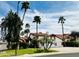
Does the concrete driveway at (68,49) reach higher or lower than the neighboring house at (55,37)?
lower

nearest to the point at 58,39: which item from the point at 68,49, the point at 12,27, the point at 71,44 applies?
the point at 71,44

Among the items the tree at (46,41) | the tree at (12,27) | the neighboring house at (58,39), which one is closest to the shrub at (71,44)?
the neighboring house at (58,39)

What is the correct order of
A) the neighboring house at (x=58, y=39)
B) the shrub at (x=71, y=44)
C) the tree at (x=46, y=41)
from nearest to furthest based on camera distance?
1. the neighboring house at (x=58, y=39)
2. the shrub at (x=71, y=44)
3. the tree at (x=46, y=41)

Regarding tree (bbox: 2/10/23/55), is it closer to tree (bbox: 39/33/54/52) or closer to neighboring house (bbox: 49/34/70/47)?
tree (bbox: 39/33/54/52)

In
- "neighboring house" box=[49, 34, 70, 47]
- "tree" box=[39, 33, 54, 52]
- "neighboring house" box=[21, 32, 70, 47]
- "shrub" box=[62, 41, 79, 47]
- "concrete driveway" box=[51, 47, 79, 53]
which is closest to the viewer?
"neighboring house" box=[49, 34, 70, 47]

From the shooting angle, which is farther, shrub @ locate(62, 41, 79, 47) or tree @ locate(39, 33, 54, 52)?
tree @ locate(39, 33, 54, 52)

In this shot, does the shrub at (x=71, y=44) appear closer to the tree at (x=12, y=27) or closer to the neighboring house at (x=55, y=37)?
the neighboring house at (x=55, y=37)

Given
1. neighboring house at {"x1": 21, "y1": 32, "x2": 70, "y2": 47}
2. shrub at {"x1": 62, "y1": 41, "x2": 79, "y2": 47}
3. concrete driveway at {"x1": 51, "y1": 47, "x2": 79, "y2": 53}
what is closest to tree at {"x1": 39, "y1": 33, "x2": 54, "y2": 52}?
neighboring house at {"x1": 21, "y1": 32, "x2": 70, "y2": 47}

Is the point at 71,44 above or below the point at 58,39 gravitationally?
below

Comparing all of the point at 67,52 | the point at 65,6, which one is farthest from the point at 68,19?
the point at 67,52

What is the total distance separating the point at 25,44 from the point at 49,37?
128 cm

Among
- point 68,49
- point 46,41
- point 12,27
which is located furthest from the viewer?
point 46,41

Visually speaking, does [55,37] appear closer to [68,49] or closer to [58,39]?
[58,39]

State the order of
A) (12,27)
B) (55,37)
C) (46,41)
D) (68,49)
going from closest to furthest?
(12,27) < (55,37) < (68,49) < (46,41)
